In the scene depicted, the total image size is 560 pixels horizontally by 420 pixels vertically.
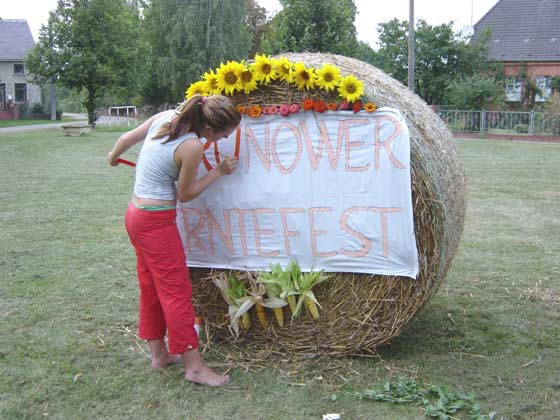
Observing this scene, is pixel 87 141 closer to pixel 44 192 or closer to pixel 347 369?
pixel 44 192

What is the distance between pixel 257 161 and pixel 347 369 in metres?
1.41

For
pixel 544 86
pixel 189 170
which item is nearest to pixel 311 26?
pixel 544 86

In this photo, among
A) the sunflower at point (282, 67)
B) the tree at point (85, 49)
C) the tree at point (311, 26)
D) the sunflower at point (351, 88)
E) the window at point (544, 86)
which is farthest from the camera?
the window at point (544, 86)

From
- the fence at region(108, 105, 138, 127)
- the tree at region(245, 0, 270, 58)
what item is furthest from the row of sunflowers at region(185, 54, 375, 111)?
the tree at region(245, 0, 270, 58)

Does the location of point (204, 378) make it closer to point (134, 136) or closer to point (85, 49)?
point (134, 136)

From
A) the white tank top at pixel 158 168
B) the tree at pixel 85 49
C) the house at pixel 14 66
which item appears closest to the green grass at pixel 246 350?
the white tank top at pixel 158 168

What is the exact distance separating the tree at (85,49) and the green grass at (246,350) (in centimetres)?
2406

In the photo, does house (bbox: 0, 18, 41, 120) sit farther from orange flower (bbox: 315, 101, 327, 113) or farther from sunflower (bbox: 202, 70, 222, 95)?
orange flower (bbox: 315, 101, 327, 113)

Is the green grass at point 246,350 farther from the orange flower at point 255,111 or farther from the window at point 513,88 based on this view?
the window at point 513,88

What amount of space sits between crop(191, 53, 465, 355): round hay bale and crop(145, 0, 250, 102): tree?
33.8 m

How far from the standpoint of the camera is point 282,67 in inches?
153

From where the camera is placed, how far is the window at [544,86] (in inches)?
1248

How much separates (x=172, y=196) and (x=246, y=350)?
1230mm

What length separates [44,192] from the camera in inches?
417
